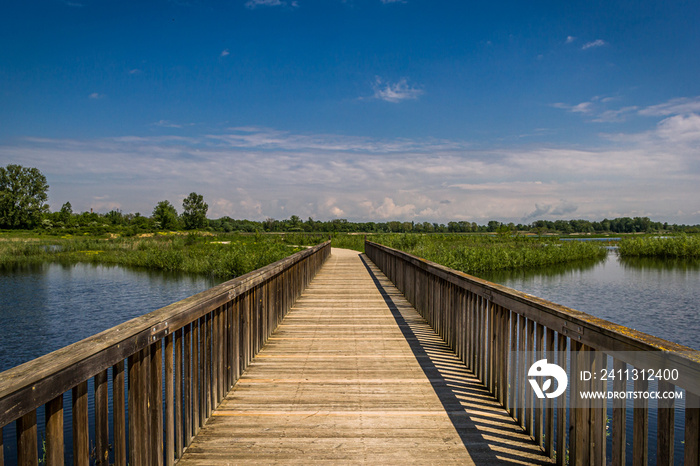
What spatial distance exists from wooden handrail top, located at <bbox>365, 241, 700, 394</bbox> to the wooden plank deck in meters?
0.85

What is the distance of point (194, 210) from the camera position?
10850 cm

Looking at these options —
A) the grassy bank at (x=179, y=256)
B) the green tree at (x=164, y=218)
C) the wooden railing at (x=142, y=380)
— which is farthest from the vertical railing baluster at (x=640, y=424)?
the green tree at (x=164, y=218)

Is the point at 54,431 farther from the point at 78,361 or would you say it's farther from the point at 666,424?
the point at 666,424

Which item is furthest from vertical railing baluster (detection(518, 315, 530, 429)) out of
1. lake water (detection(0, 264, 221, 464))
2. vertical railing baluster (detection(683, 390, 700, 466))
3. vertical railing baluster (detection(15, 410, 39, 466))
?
lake water (detection(0, 264, 221, 464))

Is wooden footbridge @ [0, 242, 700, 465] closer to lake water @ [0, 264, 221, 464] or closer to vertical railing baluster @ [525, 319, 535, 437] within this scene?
vertical railing baluster @ [525, 319, 535, 437]

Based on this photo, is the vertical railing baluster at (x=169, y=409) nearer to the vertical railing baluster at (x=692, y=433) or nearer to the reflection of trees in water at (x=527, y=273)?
the vertical railing baluster at (x=692, y=433)

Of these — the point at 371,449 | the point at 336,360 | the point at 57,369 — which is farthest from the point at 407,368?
the point at 57,369

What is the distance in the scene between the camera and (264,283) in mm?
4762

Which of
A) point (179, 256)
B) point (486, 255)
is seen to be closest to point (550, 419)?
point (486, 255)

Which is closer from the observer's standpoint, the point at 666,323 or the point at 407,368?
the point at 407,368

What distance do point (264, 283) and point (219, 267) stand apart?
17.3 m

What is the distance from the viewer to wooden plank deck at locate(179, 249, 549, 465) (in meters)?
2.47

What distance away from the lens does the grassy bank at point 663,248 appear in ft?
108

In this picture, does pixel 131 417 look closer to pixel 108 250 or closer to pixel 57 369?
pixel 57 369
